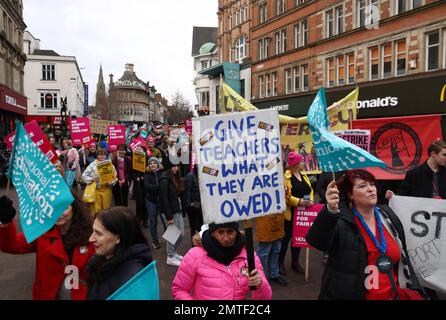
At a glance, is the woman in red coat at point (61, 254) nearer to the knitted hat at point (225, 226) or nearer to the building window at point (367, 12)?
the knitted hat at point (225, 226)

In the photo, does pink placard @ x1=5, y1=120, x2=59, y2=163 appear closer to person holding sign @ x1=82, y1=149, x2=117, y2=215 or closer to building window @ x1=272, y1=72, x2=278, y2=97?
person holding sign @ x1=82, y1=149, x2=117, y2=215

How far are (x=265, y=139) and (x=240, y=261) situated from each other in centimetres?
94

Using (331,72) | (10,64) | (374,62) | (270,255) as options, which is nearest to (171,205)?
(270,255)

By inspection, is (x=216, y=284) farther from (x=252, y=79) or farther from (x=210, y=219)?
(x=252, y=79)

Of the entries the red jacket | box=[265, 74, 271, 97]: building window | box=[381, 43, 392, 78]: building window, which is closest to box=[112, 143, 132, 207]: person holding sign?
the red jacket

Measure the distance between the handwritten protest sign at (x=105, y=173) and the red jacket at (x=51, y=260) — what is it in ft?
14.2

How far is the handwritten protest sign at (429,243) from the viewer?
3.36m

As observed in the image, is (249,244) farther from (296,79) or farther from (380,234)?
(296,79)

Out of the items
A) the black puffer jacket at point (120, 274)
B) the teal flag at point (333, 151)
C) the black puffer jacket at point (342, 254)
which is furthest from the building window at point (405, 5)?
the black puffer jacket at point (120, 274)

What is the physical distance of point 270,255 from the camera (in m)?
5.35

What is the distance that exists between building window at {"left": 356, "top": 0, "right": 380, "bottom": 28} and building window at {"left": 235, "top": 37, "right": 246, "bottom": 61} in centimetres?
1605

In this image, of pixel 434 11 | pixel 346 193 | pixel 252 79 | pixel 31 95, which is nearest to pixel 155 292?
pixel 346 193

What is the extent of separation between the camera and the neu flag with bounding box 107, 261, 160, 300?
1989 mm

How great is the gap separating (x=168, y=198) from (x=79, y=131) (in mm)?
8546
